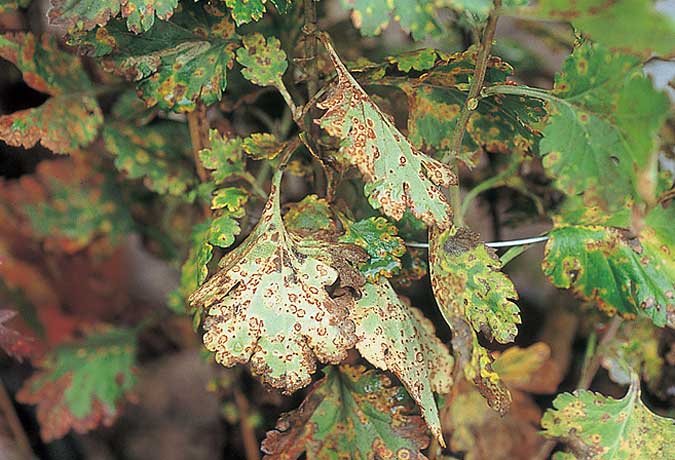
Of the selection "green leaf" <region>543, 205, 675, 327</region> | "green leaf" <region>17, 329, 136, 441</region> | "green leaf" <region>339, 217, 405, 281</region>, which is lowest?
"green leaf" <region>17, 329, 136, 441</region>

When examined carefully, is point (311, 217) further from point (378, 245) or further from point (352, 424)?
point (352, 424)

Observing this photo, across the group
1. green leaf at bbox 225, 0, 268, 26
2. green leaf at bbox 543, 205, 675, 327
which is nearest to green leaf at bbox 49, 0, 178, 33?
green leaf at bbox 225, 0, 268, 26

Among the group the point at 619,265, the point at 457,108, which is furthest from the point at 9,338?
the point at 619,265

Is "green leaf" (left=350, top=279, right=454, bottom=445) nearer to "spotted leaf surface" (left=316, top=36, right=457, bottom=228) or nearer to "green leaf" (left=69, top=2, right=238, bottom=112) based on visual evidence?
"spotted leaf surface" (left=316, top=36, right=457, bottom=228)

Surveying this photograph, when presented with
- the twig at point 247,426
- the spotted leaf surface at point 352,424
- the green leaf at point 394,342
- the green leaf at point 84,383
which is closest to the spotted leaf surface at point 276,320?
the green leaf at point 394,342

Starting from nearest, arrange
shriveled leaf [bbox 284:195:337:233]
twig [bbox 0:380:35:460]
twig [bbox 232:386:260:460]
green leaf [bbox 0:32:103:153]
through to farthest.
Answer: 1. shriveled leaf [bbox 284:195:337:233]
2. green leaf [bbox 0:32:103:153]
3. twig [bbox 232:386:260:460]
4. twig [bbox 0:380:35:460]

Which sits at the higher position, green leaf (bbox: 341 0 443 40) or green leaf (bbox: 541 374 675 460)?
green leaf (bbox: 341 0 443 40)
